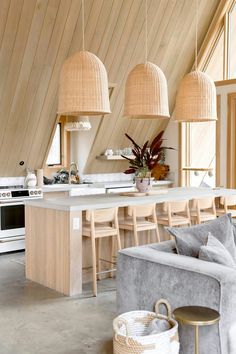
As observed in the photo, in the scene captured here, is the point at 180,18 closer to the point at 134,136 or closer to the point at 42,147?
the point at 134,136

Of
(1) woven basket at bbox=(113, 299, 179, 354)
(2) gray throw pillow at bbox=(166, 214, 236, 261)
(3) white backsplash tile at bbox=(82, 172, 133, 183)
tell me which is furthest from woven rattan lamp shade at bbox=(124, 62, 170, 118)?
(3) white backsplash tile at bbox=(82, 172, 133, 183)

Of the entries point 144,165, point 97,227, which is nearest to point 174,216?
point 144,165

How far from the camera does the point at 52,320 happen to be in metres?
3.94

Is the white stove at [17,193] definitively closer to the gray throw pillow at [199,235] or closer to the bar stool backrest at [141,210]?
the bar stool backrest at [141,210]

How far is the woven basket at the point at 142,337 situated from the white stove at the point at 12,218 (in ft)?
12.8

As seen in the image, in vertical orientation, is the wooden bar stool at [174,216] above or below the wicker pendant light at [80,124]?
below

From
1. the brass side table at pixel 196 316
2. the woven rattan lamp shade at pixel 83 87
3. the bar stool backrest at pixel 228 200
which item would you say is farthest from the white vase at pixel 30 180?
the brass side table at pixel 196 316

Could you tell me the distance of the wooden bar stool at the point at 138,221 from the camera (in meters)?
4.99

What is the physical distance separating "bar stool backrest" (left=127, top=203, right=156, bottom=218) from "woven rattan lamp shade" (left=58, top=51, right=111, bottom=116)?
51.6 inches

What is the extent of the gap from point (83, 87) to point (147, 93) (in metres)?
0.85

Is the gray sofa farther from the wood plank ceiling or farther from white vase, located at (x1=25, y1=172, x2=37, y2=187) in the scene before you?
white vase, located at (x1=25, y1=172, x2=37, y2=187)

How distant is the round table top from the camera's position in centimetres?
250

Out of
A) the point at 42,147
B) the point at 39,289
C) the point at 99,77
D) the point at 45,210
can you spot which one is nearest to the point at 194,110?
the point at 99,77

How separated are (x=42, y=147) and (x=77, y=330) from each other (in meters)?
4.05
